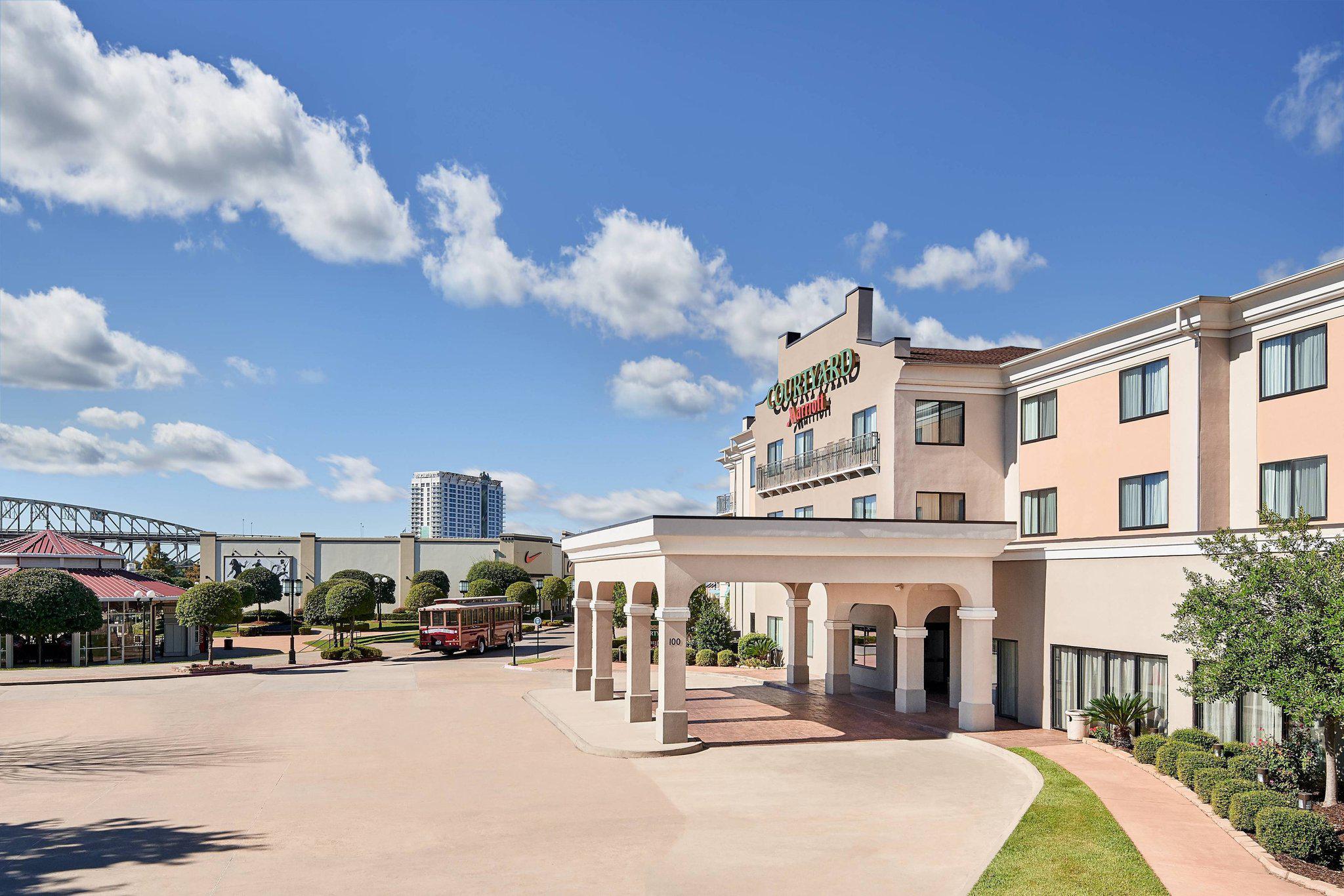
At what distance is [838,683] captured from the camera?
1310 inches

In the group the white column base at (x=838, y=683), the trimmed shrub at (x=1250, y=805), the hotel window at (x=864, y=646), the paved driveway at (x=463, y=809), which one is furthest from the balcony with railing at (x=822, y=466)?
the trimmed shrub at (x=1250, y=805)

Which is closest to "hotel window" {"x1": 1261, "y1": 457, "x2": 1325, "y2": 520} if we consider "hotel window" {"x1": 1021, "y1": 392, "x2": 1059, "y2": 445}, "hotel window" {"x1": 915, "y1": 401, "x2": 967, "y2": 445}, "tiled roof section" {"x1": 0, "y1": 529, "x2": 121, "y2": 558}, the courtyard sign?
"hotel window" {"x1": 1021, "y1": 392, "x2": 1059, "y2": 445}

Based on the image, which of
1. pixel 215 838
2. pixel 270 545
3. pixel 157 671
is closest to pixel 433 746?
pixel 215 838

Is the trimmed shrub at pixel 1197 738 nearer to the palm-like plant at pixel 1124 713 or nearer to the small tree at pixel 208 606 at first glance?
the palm-like plant at pixel 1124 713

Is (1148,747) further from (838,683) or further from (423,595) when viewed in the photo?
(423,595)

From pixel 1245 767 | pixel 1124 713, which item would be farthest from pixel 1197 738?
pixel 1124 713

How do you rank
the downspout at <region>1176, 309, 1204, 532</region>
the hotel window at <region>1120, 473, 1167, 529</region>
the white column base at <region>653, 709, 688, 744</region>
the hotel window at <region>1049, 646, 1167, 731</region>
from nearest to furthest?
the hotel window at <region>1049, 646, 1167, 731</region> < the downspout at <region>1176, 309, 1204, 532</region> < the white column base at <region>653, 709, 688, 744</region> < the hotel window at <region>1120, 473, 1167, 529</region>

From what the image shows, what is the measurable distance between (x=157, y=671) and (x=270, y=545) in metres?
46.5

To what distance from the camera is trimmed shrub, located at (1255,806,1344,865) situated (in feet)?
45.5

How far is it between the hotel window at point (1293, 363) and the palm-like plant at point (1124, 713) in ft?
25.9

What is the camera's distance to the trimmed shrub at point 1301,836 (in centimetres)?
1386

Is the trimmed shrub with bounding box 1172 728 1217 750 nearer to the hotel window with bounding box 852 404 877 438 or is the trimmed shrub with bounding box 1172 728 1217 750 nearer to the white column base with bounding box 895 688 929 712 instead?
the white column base with bounding box 895 688 929 712

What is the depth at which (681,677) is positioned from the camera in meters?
23.8

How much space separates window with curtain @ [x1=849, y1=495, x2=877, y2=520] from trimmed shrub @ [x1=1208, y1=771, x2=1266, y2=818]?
16.2 meters
